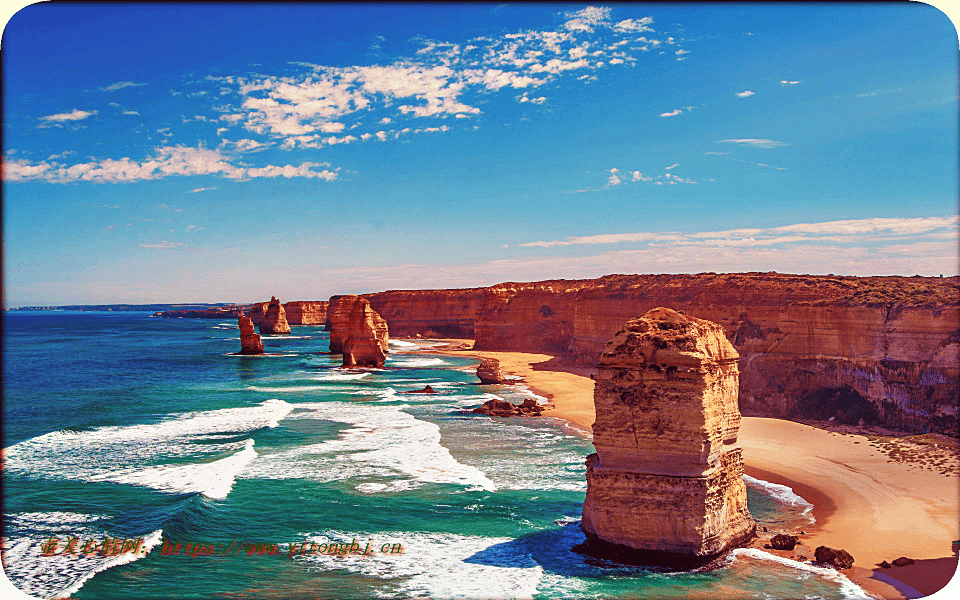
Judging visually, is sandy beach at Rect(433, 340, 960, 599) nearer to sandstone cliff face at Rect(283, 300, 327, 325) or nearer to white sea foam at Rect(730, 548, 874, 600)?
white sea foam at Rect(730, 548, 874, 600)

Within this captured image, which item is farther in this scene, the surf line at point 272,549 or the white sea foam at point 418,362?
the white sea foam at point 418,362

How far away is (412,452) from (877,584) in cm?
1634

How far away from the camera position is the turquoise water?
13.8 m

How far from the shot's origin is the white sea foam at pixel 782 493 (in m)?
18.9

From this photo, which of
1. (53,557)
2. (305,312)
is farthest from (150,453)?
(305,312)

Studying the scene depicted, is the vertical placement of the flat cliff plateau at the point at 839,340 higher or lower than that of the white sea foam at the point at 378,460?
higher

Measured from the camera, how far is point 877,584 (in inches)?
531

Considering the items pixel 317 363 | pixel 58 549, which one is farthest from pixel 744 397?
pixel 317 363

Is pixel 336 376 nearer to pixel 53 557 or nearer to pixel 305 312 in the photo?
pixel 53 557

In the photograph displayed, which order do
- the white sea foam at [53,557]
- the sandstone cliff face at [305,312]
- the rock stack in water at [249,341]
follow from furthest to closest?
the sandstone cliff face at [305,312]
the rock stack in water at [249,341]
the white sea foam at [53,557]

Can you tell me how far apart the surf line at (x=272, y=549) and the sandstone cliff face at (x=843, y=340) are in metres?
22.9

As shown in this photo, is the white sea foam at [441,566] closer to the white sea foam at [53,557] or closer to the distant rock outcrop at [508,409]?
the white sea foam at [53,557]

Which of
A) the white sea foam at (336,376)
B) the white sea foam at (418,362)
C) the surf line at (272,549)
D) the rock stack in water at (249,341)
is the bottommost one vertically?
the white sea foam at (418,362)

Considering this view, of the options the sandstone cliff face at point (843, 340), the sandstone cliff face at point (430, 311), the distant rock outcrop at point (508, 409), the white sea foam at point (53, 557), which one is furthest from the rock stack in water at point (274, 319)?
the white sea foam at point (53, 557)
